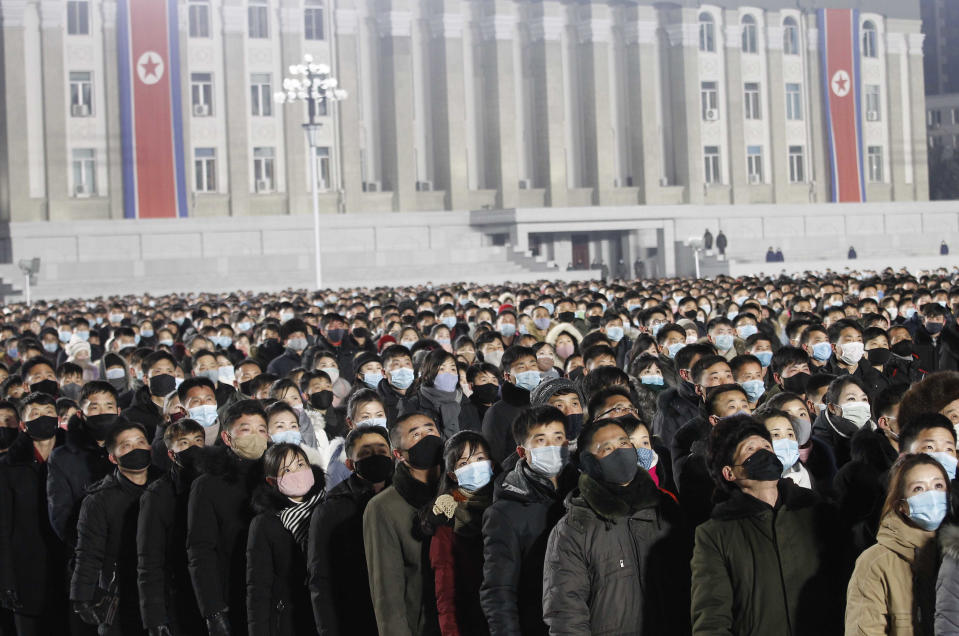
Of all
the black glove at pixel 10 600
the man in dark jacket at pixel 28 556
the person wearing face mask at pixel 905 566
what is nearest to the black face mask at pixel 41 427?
the man in dark jacket at pixel 28 556

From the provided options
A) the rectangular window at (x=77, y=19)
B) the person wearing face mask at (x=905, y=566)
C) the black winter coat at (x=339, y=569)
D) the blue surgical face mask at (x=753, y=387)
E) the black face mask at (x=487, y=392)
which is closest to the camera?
the person wearing face mask at (x=905, y=566)

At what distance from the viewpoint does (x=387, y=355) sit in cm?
1162

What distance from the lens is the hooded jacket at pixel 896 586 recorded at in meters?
4.81

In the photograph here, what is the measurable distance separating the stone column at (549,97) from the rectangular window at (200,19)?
13.9m

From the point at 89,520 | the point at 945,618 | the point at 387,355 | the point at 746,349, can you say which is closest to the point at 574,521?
the point at 945,618

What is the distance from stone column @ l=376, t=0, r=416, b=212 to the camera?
191ft

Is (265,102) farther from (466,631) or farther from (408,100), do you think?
(466,631)

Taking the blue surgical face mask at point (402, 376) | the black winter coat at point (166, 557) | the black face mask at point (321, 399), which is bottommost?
the black winter coat at point (166, 557)

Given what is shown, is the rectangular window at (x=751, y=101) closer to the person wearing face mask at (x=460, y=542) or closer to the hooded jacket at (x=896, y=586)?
the person wearing face mask at (x=460, y=542)

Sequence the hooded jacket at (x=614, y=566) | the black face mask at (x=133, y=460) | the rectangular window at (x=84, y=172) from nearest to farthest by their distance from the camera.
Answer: the hooded jacket at (x=614, y=566) < the black face mask at (x=133, y=460) < the rectangular window at (x=84, y=172)

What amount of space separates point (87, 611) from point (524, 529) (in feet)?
10.0

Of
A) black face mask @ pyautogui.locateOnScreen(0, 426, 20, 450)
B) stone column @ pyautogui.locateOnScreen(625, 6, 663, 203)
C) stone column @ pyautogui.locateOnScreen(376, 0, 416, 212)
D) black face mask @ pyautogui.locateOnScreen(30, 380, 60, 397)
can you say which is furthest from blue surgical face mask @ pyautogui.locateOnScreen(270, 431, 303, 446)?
stone column @ pyautogui.locateOnScreen(625, 6, 663, 203)

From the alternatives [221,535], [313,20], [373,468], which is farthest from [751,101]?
[373,468]

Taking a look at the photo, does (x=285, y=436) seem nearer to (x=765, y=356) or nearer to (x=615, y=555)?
(x=615, y=555)
